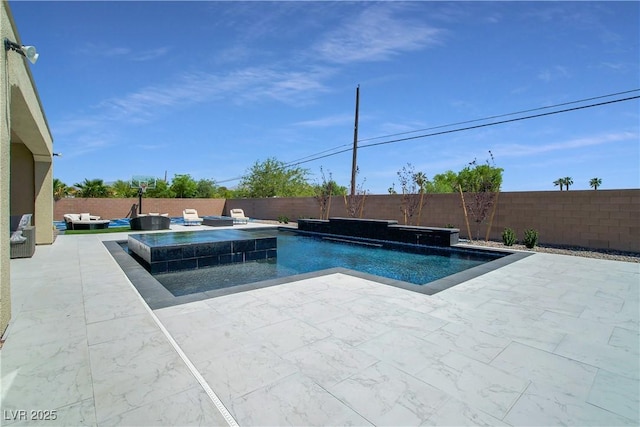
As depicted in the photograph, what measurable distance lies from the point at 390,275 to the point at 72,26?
9.61m

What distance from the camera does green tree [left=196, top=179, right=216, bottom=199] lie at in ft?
119

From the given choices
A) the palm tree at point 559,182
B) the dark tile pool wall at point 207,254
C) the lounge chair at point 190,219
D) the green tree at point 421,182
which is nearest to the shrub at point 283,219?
the lounge chair at point 190,219

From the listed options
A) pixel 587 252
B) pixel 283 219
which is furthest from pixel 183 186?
pixel 587 252

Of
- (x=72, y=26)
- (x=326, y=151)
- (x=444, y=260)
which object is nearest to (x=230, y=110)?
(x=326, y=151)

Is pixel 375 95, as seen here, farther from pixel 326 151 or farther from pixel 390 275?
pixel 390 275

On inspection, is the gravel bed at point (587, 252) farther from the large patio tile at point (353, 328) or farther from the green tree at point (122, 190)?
the green tree at point (122, 190)

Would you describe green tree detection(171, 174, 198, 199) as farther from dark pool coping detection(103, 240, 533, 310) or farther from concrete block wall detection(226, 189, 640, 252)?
dark pool coping detection(103, 240, 533, 310)

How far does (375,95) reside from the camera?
17.2m

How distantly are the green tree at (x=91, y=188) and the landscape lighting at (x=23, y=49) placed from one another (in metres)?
26.0

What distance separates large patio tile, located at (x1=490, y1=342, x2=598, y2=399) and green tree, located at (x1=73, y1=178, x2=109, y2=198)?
29839 mm

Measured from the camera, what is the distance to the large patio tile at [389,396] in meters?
1.94

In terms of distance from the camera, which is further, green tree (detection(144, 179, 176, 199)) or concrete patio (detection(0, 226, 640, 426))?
green tree (detection(144, 179, 176, 199))

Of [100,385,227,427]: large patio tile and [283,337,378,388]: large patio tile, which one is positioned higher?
[283,337,378,388]: large patio tile

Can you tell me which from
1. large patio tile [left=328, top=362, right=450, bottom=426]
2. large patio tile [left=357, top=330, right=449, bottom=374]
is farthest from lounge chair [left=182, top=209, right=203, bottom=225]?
large patio tile [left=328, top=362, right=450, bottom=426]
